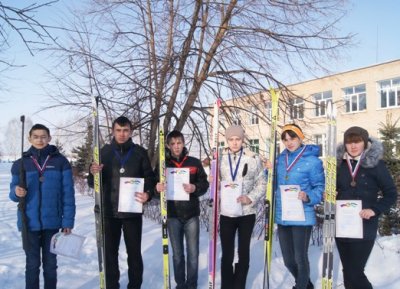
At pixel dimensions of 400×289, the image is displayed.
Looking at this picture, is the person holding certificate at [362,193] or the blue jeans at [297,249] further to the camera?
the blue jeans at [297,249]

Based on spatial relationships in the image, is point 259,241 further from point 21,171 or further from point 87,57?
point 87,57

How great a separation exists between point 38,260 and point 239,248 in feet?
6.63

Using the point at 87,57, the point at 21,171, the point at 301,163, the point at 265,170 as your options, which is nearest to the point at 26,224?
the point at 21,171

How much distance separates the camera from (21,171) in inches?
136

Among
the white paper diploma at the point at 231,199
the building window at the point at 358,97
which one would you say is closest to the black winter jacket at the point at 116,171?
the white paper diploma at the point at 231,199

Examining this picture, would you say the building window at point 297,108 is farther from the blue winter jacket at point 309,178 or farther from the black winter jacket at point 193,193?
the black winter jacket at point 193,193

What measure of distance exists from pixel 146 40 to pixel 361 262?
5999 millimetres

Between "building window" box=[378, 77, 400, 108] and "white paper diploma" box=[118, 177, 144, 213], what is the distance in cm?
2439

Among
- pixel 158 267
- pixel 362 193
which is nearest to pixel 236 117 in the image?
pixel 158 267

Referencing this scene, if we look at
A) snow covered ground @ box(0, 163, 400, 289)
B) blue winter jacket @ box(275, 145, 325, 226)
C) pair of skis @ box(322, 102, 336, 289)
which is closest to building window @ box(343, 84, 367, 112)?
snow covered ground @ box(0, 163, 400, 289)

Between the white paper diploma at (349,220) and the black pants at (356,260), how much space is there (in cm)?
10

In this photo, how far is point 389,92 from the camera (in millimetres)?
24375

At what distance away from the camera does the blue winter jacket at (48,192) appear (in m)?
3.50

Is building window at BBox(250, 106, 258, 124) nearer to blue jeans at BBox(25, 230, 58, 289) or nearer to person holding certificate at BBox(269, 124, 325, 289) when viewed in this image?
person holding certificate at BBox(269, 124, 325, 289)
